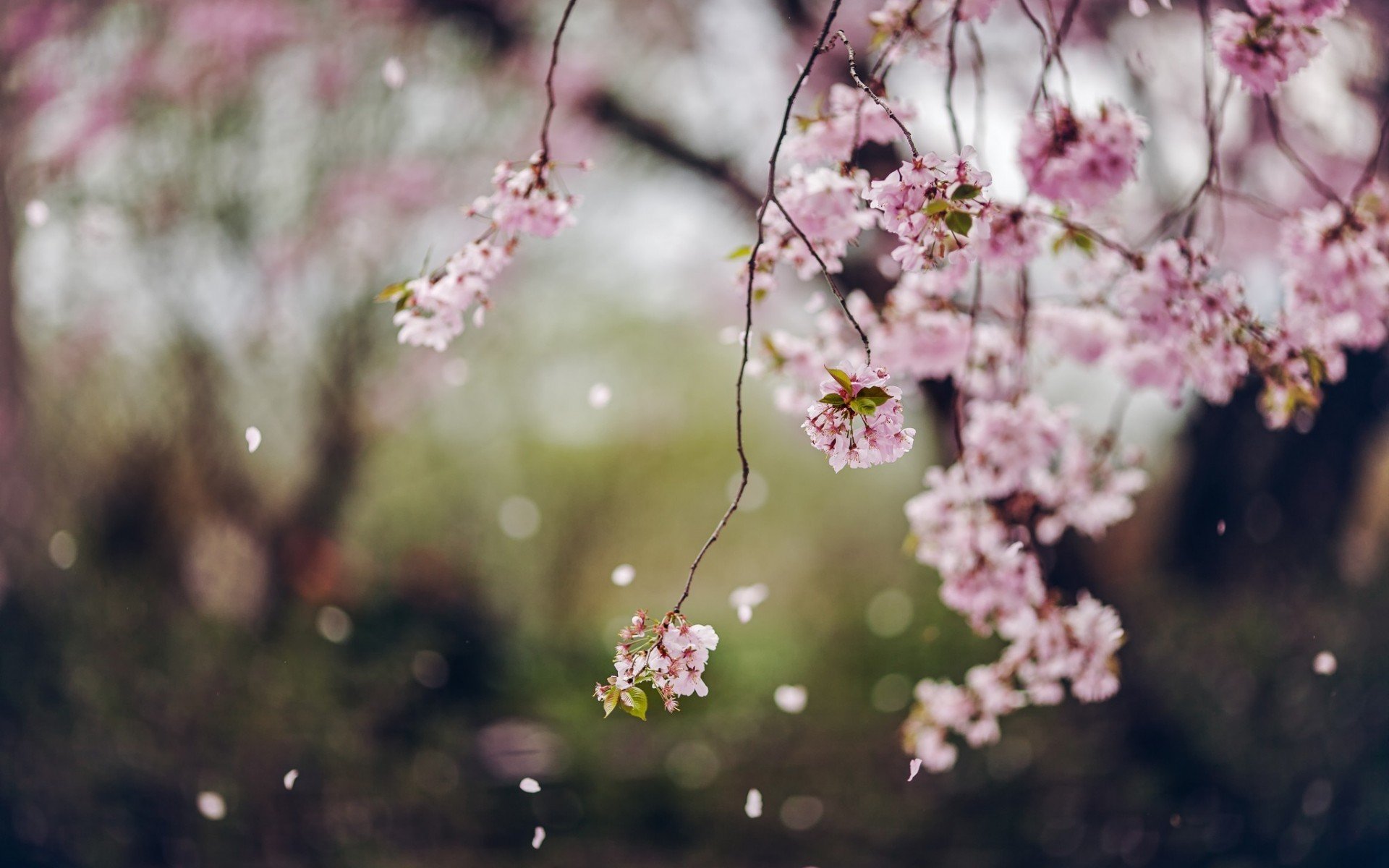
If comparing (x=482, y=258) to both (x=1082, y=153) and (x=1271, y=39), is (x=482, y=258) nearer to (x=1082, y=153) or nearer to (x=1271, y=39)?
(x=1082, y=153)

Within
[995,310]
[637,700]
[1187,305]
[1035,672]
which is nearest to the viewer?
[637,700]

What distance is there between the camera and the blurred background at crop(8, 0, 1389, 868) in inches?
92.2

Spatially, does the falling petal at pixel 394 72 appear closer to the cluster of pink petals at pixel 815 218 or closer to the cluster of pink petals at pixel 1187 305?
the cluster of pink petals at pixel 815 218

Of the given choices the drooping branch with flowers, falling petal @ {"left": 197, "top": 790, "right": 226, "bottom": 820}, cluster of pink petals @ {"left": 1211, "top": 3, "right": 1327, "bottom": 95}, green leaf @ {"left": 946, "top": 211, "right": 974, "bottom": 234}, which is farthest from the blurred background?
green leaf @ {"left": 946, "top": 211, "right": 974, "bottom": 234}

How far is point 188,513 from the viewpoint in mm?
2629

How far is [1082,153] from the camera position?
1047 mm

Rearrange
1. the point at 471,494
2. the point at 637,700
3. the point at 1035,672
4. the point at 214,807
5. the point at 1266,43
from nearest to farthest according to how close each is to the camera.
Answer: the point at 637,700
the point at 1266,43
the point at 1035,672
the point at 214,807
the point at 471,494

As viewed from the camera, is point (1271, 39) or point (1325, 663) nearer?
point (1271, 39)

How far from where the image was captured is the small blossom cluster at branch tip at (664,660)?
36.0 inches

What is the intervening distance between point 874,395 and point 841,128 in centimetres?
50

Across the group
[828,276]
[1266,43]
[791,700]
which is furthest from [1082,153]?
[791,700]

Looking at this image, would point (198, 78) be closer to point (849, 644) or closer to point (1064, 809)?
point (849, 644)

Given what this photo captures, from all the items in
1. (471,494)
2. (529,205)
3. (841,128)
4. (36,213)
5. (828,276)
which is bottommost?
(828,276)

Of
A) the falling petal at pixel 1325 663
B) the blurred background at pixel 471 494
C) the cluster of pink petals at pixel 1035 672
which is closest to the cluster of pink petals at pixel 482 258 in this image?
the cluster of pink petals at pixel 1035 672
